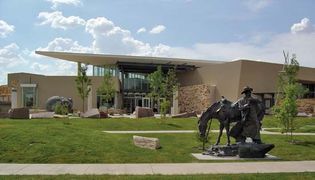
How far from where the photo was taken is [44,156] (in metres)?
14.3

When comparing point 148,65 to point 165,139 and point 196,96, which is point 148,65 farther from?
point 165,139

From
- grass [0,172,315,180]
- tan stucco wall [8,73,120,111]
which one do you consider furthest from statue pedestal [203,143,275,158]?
tan stucco wall [8,73,120,111]

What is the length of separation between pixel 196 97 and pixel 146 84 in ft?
44.7

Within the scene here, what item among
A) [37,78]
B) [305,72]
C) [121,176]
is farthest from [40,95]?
[121,176]

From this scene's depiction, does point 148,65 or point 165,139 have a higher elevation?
point 148,65

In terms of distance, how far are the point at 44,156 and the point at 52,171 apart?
2655 millimetres

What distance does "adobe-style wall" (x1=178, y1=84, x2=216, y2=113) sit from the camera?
58000 millimetres

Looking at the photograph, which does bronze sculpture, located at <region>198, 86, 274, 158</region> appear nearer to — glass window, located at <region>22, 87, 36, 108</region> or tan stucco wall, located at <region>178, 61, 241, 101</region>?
tan stucco wall, located at <region>178, 61, 241, 101</region>

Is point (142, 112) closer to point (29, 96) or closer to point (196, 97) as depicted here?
point (196, 97)

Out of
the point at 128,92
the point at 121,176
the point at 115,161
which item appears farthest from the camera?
the point at 128,92

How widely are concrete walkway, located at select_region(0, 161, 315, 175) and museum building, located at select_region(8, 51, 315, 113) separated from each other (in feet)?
123

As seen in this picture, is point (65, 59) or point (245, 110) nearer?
point (245, 110)

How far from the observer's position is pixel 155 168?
12.5 meters

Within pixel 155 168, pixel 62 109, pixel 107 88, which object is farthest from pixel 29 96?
pixel 155 168
